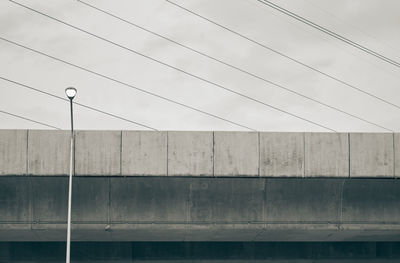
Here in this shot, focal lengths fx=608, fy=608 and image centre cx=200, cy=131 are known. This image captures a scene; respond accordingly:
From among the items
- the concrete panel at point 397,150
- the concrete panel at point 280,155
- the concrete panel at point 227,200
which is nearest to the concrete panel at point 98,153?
the concrete panel at point 227,200

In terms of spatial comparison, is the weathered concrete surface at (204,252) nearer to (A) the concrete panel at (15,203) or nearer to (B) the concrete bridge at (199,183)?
(B) the concrete bridge at (199,183)

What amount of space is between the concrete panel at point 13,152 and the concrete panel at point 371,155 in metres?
13.5

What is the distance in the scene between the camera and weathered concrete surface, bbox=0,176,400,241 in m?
25.1

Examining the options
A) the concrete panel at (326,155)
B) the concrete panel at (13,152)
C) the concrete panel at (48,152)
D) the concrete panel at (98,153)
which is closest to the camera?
the concrete panel at (13,152)

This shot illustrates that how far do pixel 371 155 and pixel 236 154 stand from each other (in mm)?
5729

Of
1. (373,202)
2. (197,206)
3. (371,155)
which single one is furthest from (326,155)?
(197,206)

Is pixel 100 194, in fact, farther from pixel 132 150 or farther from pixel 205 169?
pixel 205 169

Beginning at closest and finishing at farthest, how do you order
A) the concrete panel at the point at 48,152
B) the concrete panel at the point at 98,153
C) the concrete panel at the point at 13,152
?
the concrete panel at the point at 13,152
the concrete panel at the point at 48,152
the concrete panel at the point at 98,153

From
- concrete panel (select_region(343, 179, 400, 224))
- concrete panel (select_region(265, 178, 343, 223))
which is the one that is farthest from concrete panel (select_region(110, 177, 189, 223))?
concrete panel (select_region(343, 179, 400, 224))

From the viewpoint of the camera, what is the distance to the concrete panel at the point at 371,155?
83.5 ft

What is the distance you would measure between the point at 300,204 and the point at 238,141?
3.96 m

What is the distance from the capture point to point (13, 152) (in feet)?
80.0

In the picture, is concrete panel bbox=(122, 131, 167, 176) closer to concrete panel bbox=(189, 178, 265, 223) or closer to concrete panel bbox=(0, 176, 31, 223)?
concrete panel bbox=(189, 178, 265, 223)

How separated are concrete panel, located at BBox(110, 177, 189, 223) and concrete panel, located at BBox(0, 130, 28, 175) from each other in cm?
376
